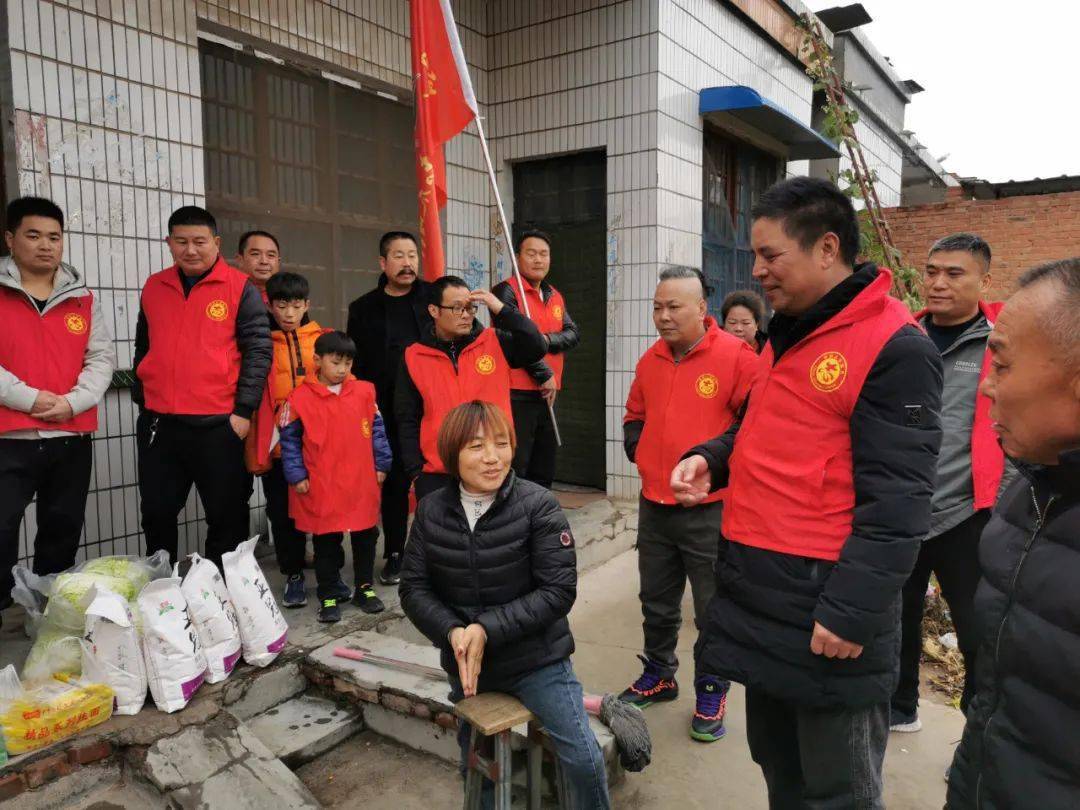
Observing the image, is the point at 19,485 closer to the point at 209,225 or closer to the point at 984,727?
the point at 209,225

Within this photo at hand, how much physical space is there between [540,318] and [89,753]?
9.77 ft

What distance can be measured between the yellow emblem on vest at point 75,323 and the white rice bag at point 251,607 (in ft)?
3.91

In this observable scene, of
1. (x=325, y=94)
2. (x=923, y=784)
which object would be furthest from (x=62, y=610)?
(x=325, y=94)

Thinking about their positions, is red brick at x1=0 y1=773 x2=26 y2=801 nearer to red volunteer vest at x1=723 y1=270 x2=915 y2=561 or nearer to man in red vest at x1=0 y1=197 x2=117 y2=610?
man in red vest at x1=0 y1=197 x2=117 y2=610

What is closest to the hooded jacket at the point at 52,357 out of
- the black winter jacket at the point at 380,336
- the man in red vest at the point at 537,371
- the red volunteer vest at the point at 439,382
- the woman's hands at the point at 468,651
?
the black winter jacket at the point at 380,336

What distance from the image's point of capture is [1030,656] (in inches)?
45.0

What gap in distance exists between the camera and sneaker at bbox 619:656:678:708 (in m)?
3.23

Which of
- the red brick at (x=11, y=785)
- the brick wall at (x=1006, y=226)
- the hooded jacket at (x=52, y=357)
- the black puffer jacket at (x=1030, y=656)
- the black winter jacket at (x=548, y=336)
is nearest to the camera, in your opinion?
the black puffer jacket at (x=1030, y=656)

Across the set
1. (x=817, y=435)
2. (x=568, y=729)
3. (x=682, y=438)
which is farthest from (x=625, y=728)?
(x=817, y=435)

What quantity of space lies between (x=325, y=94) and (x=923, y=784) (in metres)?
5.11

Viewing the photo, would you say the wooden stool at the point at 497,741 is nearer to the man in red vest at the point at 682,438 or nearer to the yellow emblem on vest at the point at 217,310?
the man in red vest at the point at 682,438

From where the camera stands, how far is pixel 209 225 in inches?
132

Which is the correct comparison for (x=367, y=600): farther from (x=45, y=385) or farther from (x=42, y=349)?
(x=42, y=349)

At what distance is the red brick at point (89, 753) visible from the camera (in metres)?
2.47
